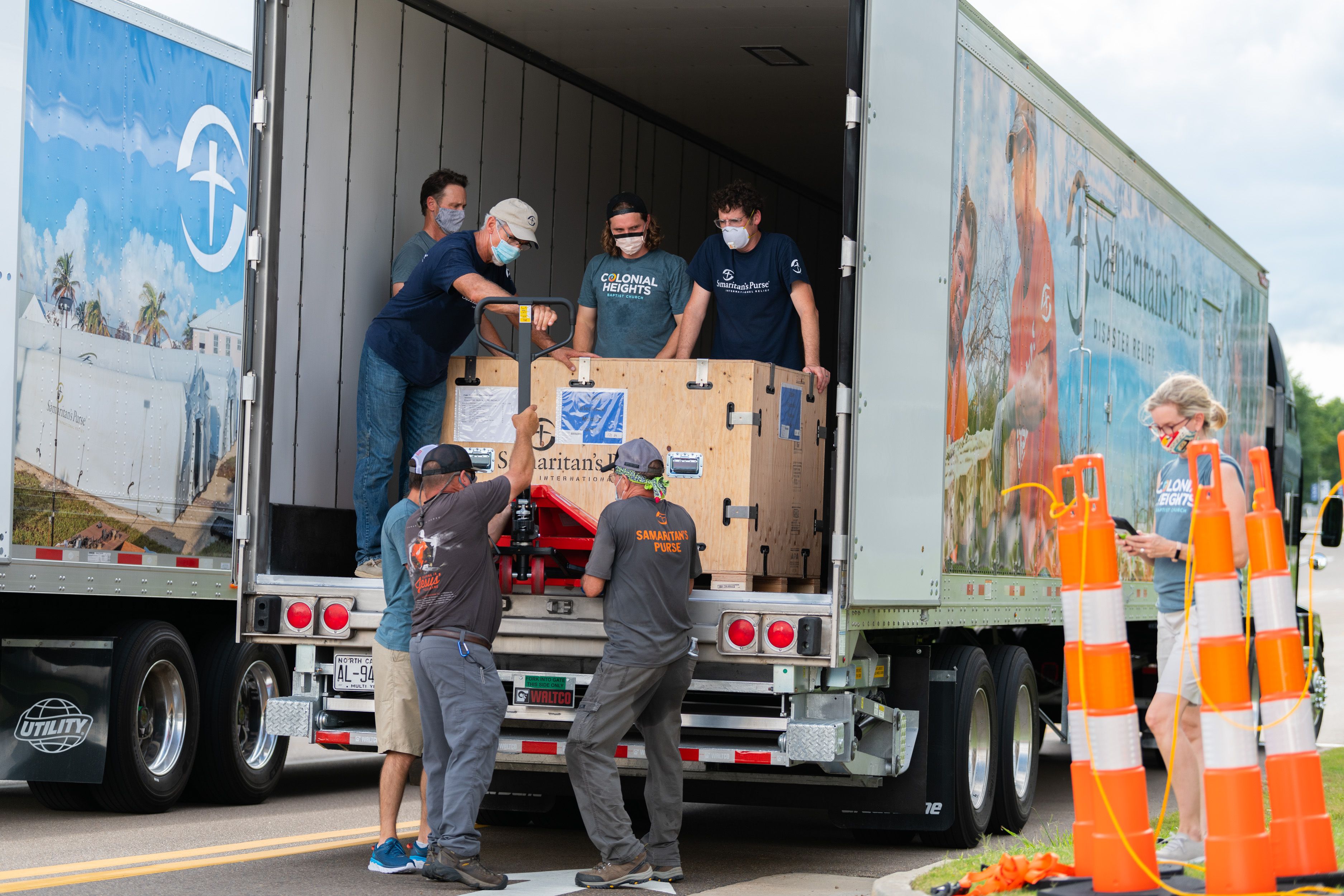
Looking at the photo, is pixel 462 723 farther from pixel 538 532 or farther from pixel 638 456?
pixel 638 456

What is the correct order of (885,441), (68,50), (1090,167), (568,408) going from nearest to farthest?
1. (885,441)
2. (568,408)
3. (68,50)
4. (1090,167)

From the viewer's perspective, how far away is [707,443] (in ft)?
26.0

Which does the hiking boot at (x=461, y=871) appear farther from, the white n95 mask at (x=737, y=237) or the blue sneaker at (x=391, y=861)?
the white n95 mask at (x=737, y=237)

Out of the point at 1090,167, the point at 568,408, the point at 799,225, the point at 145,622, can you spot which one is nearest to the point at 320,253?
the point at 568,408

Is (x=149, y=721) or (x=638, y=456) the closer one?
(x=638, y=456)

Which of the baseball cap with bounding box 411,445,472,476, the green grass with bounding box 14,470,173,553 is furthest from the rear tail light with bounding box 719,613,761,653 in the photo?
the green grass with bounding box 14,470,173,553

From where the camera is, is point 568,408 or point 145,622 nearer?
point 568,408

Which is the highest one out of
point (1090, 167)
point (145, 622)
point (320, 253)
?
point (1090, 167)

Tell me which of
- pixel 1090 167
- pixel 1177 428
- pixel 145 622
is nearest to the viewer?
pixel 1177 428

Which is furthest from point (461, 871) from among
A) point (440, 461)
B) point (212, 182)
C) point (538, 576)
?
point (212, 182)

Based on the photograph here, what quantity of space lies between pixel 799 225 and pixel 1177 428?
733cm

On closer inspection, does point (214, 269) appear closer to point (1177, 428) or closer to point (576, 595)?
point (576, 595)

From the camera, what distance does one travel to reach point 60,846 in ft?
28.0

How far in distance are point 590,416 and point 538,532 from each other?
2.18ft
